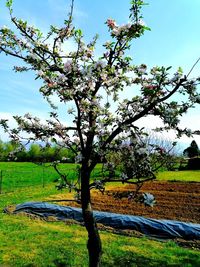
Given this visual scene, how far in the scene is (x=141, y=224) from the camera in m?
9.36

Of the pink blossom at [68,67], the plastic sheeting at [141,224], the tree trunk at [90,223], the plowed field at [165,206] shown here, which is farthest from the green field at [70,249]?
the pink blossom at [68,67]

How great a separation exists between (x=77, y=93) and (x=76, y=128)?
0.72m

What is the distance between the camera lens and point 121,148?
185 inches

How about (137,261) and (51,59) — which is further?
(137,261)

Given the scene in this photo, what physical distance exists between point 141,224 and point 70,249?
8.51 feet

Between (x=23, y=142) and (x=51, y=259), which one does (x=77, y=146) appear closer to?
(x=23, y=142)

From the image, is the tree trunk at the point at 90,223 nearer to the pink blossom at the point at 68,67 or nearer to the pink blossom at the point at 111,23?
the pink blossom at the point at 68,67

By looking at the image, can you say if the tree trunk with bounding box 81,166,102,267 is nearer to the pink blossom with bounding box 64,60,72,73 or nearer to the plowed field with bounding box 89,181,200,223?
the pink blossom with bounding box 64,60,72,73

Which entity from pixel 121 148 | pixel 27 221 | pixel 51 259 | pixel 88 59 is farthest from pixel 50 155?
pixel 27 221

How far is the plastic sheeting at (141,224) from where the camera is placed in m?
8.88

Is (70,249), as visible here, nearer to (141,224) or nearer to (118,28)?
(141,224)

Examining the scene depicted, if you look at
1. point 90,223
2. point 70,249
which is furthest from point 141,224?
point 90,223

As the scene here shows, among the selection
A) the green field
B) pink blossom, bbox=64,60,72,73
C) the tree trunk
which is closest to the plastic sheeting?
the green field

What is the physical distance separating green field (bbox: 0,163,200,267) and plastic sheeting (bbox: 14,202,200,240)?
21.0 inches
